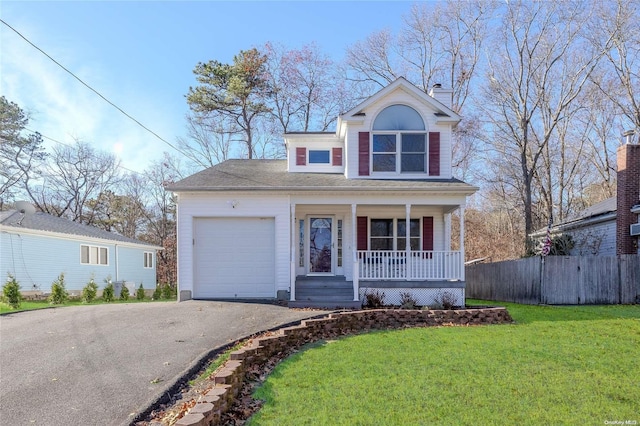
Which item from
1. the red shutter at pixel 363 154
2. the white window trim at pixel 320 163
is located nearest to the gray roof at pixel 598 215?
the red shutter at pixel 363 154

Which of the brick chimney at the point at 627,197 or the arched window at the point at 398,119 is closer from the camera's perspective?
the arched window at the point at 398,119

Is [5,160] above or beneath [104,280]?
above

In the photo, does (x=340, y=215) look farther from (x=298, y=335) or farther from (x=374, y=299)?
(x=298, y=335)

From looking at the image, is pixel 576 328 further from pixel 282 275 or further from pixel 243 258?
pixel 243 258

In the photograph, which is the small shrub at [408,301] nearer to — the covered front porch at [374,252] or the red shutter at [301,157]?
the covered front porch at [374,252]

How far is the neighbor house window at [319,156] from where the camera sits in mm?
13969

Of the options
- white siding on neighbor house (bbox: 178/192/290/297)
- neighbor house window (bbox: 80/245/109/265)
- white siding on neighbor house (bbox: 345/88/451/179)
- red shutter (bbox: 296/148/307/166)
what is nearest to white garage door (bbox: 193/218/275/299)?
white siding on neighbor house (bbox: 178/192/290/297)

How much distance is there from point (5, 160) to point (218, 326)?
2578cm

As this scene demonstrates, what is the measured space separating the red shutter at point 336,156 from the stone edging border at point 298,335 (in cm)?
583

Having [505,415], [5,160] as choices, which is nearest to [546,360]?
[505,415]

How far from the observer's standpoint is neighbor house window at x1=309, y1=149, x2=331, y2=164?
1397 centimetres

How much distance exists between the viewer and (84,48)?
40.8 ft

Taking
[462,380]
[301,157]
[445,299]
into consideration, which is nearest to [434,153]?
[301,157]

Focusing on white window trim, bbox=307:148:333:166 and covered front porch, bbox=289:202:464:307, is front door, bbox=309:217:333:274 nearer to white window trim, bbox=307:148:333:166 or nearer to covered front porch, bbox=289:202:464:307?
covered front porch, bbox=289:202:464:307
